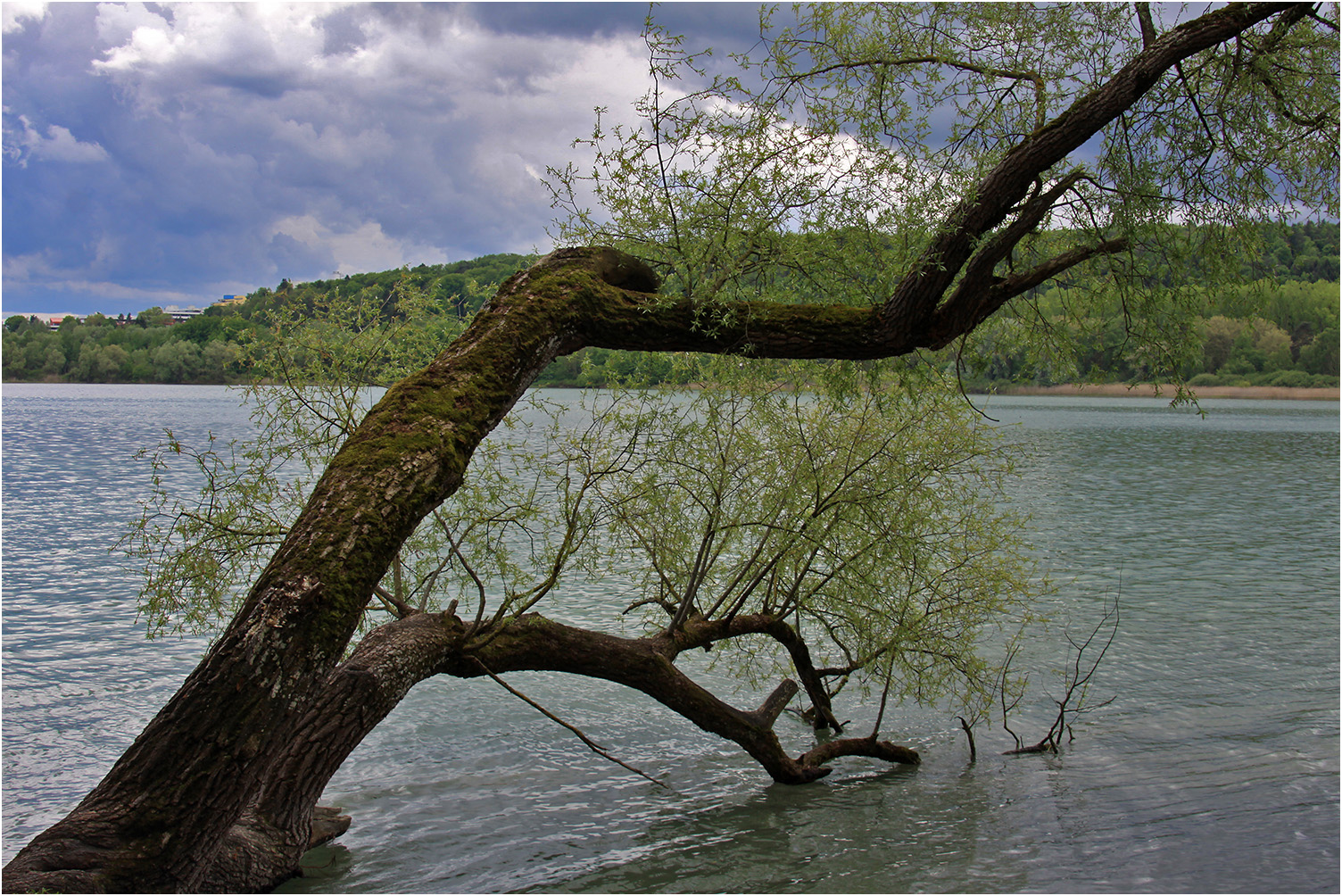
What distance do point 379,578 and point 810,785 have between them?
582cm

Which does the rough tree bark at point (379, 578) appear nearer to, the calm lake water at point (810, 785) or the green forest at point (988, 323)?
the green forest at point (988, 323)

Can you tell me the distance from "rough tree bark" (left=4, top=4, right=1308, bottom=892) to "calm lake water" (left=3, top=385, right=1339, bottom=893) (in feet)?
3.82

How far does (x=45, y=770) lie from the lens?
30.2ft

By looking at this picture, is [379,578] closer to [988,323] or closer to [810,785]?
[810,785]

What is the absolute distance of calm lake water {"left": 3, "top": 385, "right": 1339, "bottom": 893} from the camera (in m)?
7.18

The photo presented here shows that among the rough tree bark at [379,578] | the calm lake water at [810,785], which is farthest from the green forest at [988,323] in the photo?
the calm lake water at [810,785]

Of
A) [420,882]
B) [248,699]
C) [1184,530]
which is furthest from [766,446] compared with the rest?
[1184,530]

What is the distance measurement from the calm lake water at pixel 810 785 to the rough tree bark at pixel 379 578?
1.16 m

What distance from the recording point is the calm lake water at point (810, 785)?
7180 millimetres

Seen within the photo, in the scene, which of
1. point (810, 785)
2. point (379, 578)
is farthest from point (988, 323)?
point (379, 578)

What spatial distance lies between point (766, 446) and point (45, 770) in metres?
8.09

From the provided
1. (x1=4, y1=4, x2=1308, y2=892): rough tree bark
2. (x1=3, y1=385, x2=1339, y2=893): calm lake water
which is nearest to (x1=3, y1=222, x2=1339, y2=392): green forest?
(x1=4, y1=4, x2=1308, y2=892): rough tree bark

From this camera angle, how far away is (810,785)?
8992mm

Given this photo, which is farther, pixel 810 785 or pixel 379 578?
pixel 810 785
